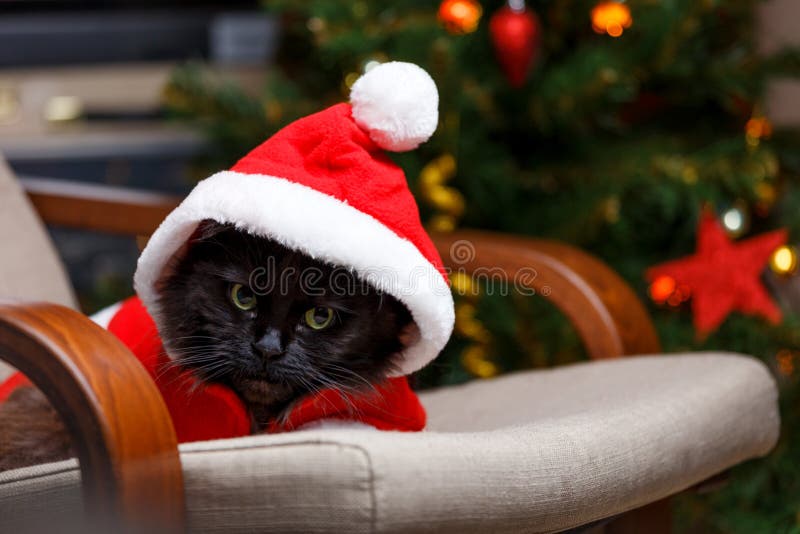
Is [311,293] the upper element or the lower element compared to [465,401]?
upper

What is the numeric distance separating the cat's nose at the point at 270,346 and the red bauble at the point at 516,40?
94 cm

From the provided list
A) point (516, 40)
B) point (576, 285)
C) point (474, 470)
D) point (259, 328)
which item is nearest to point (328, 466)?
point (474, 470)

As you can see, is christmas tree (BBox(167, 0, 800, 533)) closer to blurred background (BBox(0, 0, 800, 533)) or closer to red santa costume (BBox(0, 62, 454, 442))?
blurred background (BBox(0, 0, 800, 533))

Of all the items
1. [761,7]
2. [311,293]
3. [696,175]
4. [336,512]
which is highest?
[761,7]

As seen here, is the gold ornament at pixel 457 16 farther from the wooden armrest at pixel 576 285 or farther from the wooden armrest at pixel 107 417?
the wooden armrest at pixel 107 417

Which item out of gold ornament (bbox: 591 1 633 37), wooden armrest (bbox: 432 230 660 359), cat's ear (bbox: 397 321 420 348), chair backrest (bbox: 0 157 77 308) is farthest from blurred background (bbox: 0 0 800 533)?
chair backrest (bbox: 0 157 77 308)

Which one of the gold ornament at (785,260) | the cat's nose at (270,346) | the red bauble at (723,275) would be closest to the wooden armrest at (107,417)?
the cat's nose at (270,346)

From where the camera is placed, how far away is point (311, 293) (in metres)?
0.91

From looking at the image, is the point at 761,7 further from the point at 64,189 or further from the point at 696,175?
the point at 64,189

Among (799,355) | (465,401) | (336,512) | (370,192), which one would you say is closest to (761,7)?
(799,355)

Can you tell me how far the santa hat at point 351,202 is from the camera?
2.90ft

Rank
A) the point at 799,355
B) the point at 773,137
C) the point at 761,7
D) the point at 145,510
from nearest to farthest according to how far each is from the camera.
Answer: the point at 145,510 < the point at 799,355 < the point at 773,137 < the point at 761,7

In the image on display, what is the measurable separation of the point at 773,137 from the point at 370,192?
A: 49.3 inches

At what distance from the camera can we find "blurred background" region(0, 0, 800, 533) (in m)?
1.69
